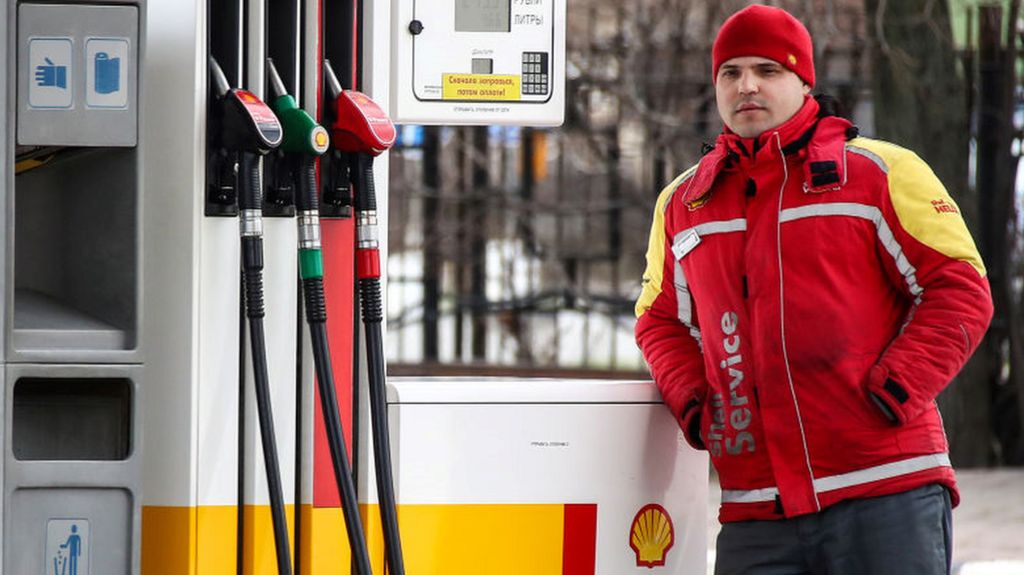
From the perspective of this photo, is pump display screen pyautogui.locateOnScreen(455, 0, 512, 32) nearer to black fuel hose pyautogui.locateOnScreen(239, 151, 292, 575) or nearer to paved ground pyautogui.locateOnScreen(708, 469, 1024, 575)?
A: black fuel hose pyautogui.locateOnScreen(239, 151, 292, 575)

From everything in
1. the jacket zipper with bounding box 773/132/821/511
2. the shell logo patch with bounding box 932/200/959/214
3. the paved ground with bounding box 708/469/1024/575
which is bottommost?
the paved ground with bounding box 708/469/1024/575

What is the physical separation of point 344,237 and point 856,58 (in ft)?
26.7

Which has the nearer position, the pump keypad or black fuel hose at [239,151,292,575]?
black fuel hose at [239,151,292,575]

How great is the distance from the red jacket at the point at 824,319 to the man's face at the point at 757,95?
4 cm

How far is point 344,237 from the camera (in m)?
3.50

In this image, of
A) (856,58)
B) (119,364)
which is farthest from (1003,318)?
(119,364)

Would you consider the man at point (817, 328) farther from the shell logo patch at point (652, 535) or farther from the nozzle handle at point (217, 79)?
the nozzle handle at point (217, 79)

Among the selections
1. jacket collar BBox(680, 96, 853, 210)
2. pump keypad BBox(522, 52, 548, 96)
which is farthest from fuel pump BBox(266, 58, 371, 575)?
jacket collar BBox(680, 96, 853, 210)

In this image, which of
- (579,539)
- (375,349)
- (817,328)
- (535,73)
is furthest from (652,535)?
(535,73)

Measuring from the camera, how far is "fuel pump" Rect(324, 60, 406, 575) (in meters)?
3.34

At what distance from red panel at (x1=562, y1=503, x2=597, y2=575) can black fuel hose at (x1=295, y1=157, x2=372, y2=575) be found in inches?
22.2

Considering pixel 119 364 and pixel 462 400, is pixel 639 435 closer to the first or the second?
pixel 462 400

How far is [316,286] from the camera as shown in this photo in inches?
130

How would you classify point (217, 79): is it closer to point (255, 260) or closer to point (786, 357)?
point (255, 260)
